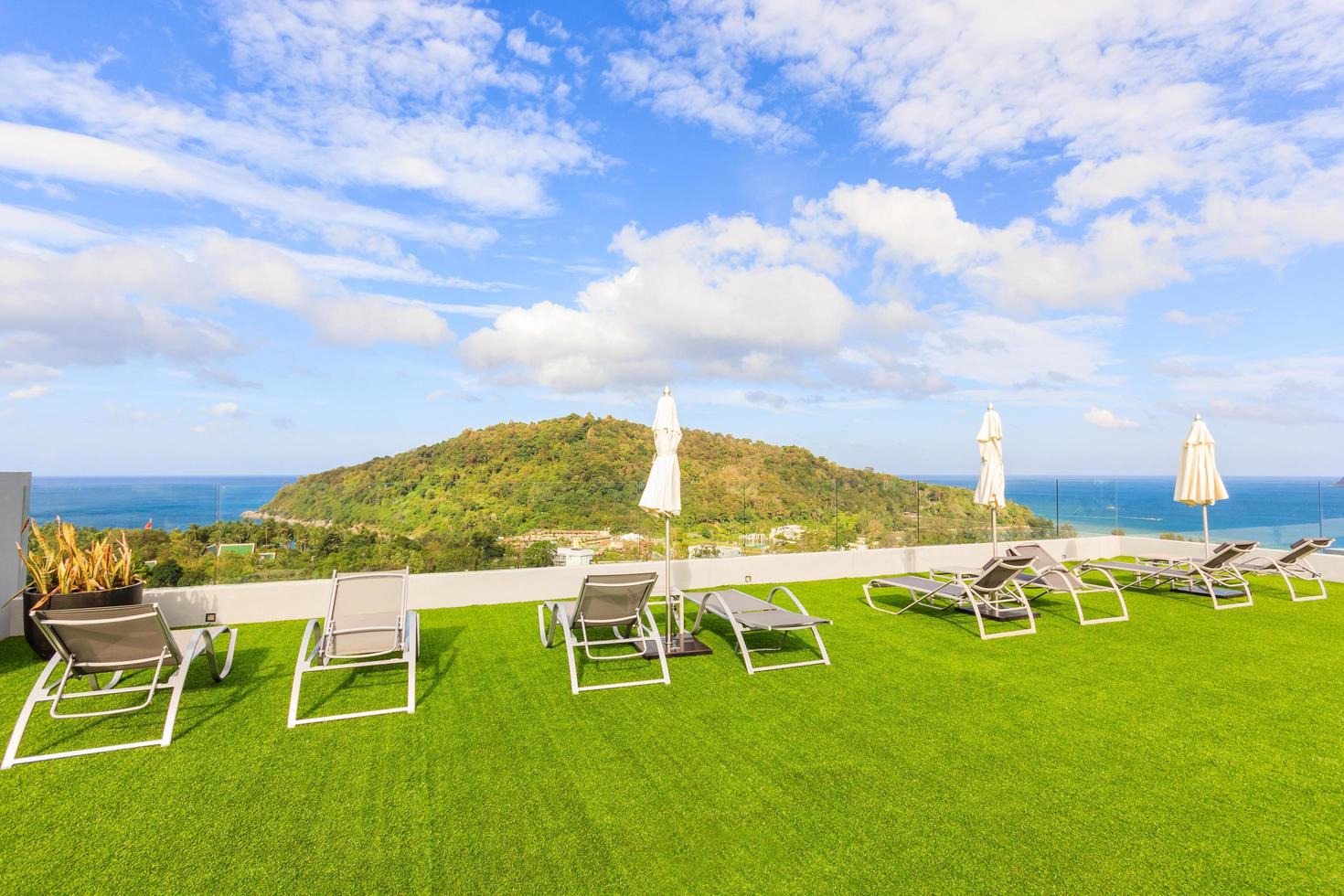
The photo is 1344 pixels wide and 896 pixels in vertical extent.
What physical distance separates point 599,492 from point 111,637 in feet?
21.9

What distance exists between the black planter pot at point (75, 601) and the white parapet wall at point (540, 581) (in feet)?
4.89

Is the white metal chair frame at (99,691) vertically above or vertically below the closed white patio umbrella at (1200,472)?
below

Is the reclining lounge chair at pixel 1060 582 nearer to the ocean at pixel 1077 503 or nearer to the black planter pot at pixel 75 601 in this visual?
the ocean at pixel 1077 503

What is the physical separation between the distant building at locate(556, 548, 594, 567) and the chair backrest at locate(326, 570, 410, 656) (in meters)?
4.01

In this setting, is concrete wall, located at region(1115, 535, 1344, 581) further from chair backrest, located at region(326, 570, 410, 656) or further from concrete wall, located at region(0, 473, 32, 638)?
concrete wall, located at region(0, 473, 32, 638)

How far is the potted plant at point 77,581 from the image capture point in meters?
5.23

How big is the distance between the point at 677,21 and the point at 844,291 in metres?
10.6

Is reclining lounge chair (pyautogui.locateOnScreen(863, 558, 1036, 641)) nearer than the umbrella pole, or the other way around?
the umbrella pole

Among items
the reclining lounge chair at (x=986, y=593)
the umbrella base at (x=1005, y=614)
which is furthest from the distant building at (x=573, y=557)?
the umbrella base at (x=1005, y=614)

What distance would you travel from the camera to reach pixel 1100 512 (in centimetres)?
1316

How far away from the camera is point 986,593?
755cm

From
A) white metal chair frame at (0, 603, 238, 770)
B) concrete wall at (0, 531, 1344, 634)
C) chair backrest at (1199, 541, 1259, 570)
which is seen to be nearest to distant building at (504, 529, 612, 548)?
concrete wall at (0, 531, 1344, 634)

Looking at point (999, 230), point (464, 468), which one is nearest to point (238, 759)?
point (464, 468)

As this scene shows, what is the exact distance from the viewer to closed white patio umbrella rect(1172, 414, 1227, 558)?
9.25 metres
